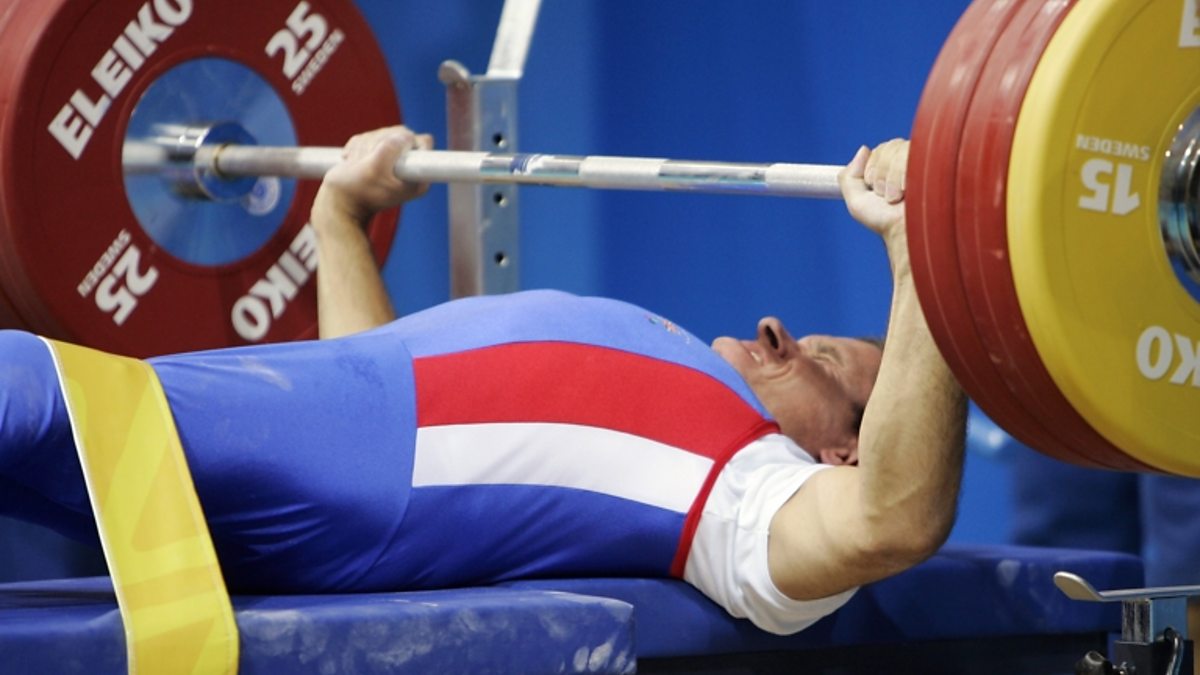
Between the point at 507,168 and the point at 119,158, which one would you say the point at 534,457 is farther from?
the point at 119,158

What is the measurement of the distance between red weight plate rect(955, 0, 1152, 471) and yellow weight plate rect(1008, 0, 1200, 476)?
0.01 meters

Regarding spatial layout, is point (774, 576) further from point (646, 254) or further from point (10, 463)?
point (646, 254)

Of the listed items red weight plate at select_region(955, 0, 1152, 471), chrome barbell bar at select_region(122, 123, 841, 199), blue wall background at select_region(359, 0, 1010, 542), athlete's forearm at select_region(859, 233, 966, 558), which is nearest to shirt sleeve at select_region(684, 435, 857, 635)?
athlete's forearm at select_region(859, 233, 966, 558)

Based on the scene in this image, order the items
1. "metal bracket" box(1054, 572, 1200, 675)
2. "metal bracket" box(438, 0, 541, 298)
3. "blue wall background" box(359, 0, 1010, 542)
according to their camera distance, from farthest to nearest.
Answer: "blue wall background" box(359, 0, 1010, 542) < "metal bracket" box(438, 0, 541, 298) < "metal bracket" box(1054, 572, 1200, 675)

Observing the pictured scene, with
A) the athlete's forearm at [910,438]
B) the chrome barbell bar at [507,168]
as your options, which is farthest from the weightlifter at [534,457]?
the chrome barbell bar at [507,168]

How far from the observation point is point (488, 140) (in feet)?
8.94

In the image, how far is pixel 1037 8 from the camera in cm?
144

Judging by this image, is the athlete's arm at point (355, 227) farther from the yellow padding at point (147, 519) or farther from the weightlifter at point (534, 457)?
the yellow padding at point (147, 519)

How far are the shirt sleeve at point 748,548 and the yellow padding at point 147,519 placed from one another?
1.81 ft

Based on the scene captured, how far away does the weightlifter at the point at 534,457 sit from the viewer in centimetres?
166

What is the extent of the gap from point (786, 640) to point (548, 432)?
1.13 ft

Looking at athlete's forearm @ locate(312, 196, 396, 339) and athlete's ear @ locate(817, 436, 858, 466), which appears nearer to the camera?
athlete's ear @ locate(817, 436, 858, 466)

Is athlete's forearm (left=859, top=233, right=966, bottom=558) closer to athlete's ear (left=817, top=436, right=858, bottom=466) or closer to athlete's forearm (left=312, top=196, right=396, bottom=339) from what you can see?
athlete's ear (left=817, top=436, right=858, bottom=466)

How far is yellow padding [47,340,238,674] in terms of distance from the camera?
1.44 meters
